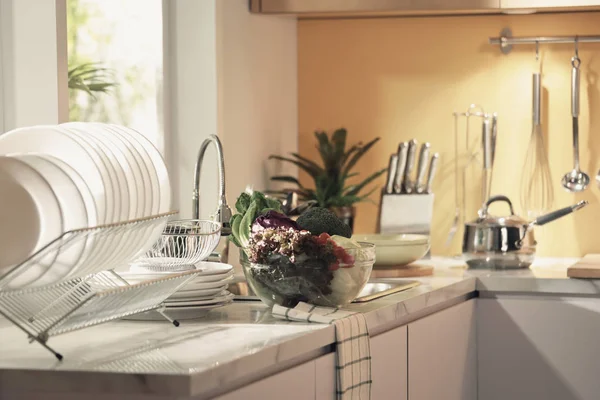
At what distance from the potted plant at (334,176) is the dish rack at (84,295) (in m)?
1.32

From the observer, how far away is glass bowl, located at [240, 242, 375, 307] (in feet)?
5.69

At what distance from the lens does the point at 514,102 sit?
3104 mm

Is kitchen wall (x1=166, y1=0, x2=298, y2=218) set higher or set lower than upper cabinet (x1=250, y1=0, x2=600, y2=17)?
lower

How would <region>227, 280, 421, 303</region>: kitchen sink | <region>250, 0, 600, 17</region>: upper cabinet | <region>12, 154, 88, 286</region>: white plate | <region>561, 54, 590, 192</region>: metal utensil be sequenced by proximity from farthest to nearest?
<region>561, 54, 590, 192</region>: metal utensil < <region>250, 0, 600, 17</region>: upper cabinet < <region>227, 280, 421, 303</region>: kitchen sink < <region>12, 154, 88, 286</region>: white plate

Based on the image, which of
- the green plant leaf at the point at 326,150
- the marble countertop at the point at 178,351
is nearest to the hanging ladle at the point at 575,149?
the green plant leaf at the point at 326,150

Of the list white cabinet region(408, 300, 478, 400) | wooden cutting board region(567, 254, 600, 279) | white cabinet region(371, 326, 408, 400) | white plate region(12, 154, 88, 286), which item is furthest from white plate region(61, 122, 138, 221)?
wooden cutting board region(567, 254, 600, 279)

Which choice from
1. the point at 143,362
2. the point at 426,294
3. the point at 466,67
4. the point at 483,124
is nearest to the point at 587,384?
the point at 426,294

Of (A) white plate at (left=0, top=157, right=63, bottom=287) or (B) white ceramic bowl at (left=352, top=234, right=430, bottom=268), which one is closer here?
(A) white plate at (left=0, top=157, right=63, bottom=287)

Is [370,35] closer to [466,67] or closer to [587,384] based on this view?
[466,67]

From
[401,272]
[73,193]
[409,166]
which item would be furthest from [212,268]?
[409,166]

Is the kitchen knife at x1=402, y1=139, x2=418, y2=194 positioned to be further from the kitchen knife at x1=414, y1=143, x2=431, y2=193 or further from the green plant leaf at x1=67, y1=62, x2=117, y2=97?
the green plant leaf at x1=67, y1=62, x2=117, y2=97

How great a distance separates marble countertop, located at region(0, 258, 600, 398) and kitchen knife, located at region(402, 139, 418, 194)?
101cm

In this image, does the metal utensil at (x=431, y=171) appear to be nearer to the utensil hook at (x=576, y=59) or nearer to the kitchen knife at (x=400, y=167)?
the kitchen knife at (x=400, y=167)

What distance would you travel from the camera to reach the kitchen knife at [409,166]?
3.01 meters
